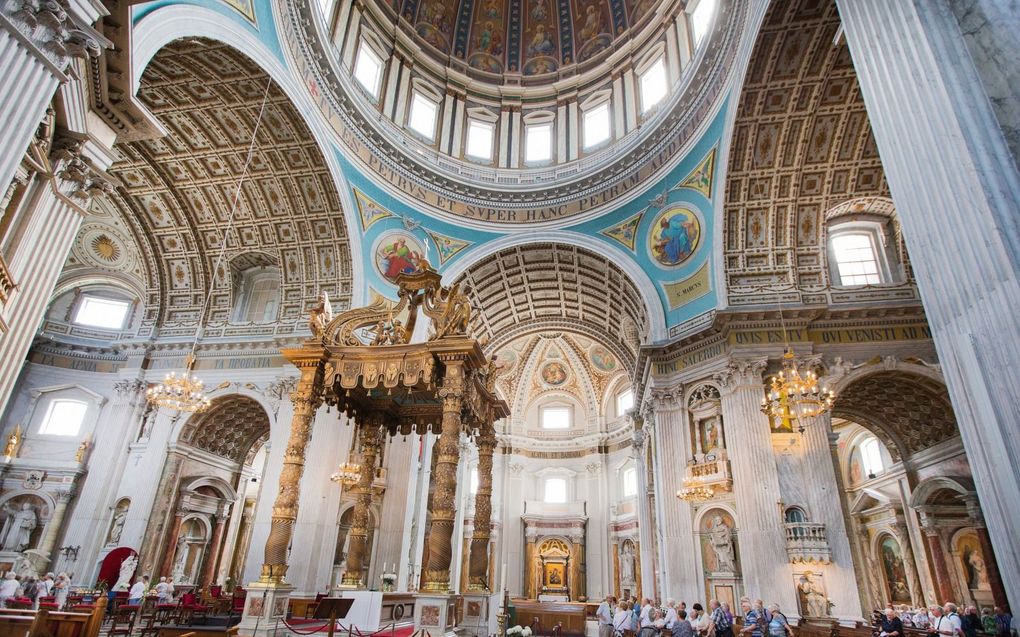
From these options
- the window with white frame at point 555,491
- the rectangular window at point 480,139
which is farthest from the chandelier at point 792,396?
the window with white frame at point 555,491

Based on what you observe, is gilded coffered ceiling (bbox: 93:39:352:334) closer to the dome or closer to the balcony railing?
the dome

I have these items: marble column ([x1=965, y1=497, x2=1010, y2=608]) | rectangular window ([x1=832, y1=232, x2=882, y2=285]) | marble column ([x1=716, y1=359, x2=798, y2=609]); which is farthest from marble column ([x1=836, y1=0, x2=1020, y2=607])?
marble column ([x1=965, y1=497, x2=1010, y2=608])

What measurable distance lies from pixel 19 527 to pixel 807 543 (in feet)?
67.0

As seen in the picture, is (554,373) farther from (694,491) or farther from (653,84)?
(694,491)

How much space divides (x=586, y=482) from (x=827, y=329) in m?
18.4

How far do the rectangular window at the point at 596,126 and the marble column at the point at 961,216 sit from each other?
1625 cm

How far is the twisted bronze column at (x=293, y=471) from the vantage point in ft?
27.1

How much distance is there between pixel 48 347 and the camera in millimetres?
17344

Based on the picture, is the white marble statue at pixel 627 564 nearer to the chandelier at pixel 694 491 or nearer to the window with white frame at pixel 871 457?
the window with white frame at pixel 871 457

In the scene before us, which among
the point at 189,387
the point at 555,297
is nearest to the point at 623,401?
the point at 555,297

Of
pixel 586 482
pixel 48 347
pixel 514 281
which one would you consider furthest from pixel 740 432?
pixel 48 347

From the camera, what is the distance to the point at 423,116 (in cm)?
2128

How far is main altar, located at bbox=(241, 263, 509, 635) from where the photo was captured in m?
8.33

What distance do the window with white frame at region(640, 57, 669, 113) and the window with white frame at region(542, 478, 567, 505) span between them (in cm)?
2015
